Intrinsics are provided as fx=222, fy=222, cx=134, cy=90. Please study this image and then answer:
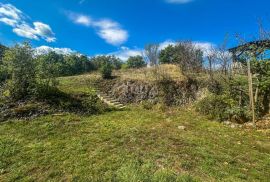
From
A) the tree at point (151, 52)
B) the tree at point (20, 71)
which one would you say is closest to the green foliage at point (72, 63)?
the tree at point (151, 52)

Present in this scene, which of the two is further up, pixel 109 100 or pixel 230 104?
pixel 109 100

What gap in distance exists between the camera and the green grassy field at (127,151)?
199 inches

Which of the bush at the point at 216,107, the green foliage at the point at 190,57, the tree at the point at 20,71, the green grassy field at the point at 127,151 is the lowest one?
the green grassy field at the point at 127,151

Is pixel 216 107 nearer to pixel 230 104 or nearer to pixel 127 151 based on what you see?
pixel 230 104

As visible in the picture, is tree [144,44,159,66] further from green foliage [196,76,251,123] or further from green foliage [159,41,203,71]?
green foliage [196,76,251,123]

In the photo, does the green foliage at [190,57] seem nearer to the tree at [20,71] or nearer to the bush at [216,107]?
the bush at [216,107]

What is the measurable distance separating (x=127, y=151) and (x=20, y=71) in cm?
743

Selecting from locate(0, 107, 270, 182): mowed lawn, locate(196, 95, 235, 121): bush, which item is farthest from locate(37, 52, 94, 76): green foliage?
locate(0, 107, 270, 182): mowed lawn

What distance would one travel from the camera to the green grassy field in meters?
5.06

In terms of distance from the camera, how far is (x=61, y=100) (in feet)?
35.6

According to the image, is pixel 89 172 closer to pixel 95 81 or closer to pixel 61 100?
Result: pixel 61 100

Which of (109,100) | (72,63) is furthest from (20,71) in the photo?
(72,63)

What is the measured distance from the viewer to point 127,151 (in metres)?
6.19

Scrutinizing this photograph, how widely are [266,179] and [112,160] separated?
11.8 feet
